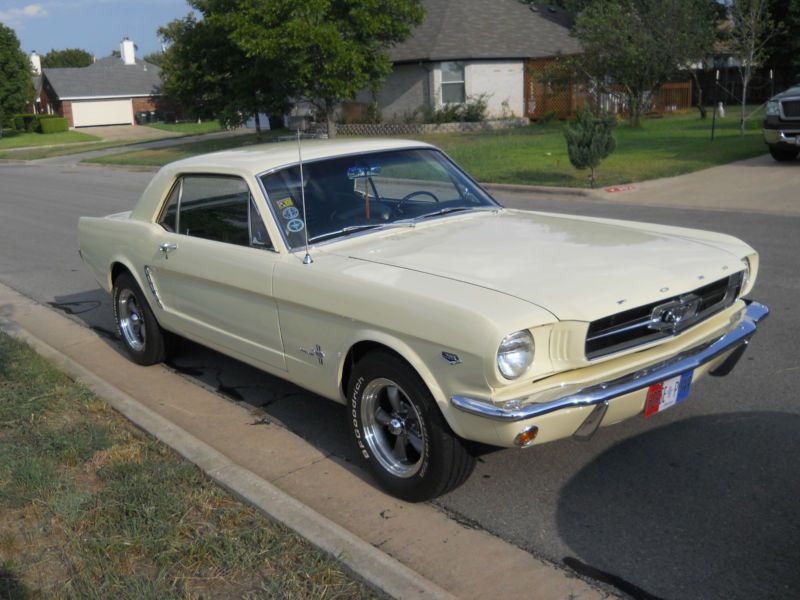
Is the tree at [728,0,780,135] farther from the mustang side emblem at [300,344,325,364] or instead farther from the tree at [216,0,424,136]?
the mustang side emblem at [300,344,325,364]

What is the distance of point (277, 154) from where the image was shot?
5.35m

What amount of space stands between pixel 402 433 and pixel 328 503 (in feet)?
1.65

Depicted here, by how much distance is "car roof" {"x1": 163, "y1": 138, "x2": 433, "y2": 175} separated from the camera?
5.17m

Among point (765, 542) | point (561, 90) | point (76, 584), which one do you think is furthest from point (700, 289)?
point (561, 90)

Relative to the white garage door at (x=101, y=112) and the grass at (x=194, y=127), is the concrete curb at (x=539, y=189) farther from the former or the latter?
the white garage door at (x=101, y=112)

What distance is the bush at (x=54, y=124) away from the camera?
207 ft

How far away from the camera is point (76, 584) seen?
342cm

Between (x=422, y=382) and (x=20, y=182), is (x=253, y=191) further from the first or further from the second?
(x=20, y=182)

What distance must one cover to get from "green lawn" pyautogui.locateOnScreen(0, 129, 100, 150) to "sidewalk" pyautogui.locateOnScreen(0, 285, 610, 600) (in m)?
52.0

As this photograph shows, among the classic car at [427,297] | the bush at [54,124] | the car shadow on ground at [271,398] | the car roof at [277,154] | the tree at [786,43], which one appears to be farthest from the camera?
the bush at [54,124]

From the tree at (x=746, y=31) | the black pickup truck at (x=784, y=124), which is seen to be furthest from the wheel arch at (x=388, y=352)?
the tree at (x=746, y=31)

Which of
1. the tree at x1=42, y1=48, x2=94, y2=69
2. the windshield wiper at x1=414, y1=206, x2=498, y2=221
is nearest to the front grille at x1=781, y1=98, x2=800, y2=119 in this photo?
the windshield wiper at x1=414, y1=206, x2=498, y2=221

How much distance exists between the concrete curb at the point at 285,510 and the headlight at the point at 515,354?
88cm

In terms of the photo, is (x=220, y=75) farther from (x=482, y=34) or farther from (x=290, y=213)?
(x=290, y=213)
